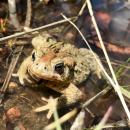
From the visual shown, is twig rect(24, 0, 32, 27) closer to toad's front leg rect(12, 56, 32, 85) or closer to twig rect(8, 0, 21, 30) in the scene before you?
twig rect(8, 0, 21, 30)

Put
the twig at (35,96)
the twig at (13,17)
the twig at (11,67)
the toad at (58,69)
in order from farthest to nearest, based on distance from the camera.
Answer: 1. the twig at (13,17)
2. the twig at (35,96)
3. the twig at (11,67)
4. the toad at (58,69)

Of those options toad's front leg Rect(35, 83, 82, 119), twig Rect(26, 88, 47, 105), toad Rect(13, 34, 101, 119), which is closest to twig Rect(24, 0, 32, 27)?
toad Rect(13, 34, 101, 119)

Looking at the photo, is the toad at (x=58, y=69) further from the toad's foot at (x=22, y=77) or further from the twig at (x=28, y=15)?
the twig at (x=28, y=15)

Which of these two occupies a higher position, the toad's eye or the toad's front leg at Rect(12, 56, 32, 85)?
the toad's eye

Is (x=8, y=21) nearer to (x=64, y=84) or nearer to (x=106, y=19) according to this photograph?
(x=64, y=84)

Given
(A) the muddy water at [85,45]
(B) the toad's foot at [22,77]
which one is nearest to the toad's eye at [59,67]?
(A) the muddy water at [85,45]

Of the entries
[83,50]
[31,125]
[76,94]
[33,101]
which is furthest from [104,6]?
[31,125]

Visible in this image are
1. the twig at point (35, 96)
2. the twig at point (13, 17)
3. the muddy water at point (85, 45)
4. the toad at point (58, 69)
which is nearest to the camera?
the toad at point (58, 69)

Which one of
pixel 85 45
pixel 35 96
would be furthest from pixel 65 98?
pixel 85 45
